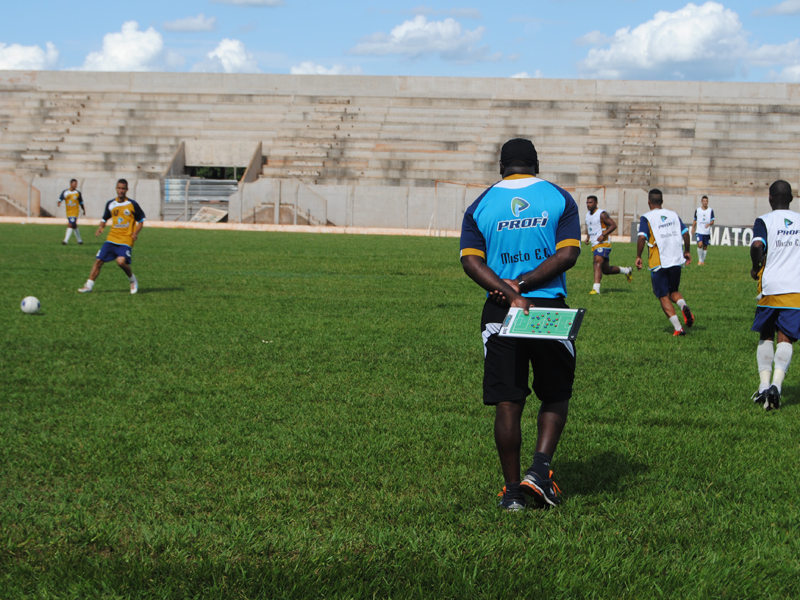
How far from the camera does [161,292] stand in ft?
46.4

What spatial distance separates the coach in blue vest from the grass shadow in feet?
1.46

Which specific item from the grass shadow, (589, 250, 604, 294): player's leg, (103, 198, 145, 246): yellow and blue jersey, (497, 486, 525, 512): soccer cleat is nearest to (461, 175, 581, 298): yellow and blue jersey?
(497, 486, 525, 512): soccer cleat

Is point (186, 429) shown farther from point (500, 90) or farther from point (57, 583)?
point (500, 90)

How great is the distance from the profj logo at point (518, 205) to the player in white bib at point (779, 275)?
138 inches

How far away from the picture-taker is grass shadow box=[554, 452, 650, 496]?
15.0 ft

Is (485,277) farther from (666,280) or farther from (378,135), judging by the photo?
(378,135)

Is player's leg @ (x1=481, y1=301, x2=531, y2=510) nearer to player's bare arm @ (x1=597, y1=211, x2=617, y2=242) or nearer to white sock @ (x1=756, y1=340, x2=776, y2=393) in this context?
white sock @ (x1=756, y1=340, x2=776, y2=393)

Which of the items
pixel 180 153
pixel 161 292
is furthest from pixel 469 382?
pixel 180 153

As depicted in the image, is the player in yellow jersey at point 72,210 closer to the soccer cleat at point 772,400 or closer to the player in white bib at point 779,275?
the player in white bib at point 779,275

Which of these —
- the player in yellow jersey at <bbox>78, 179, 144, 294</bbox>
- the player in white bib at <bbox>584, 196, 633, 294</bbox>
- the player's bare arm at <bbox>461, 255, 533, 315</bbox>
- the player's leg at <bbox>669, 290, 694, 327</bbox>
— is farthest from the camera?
the player in white bib at <bbox>584, 196, 633, 294</bbox>

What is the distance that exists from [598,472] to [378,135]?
43.5 m

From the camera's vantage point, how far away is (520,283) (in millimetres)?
4090

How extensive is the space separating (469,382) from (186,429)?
9.35 feet

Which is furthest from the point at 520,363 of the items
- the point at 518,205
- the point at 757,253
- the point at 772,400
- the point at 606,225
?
the point at 606,225
